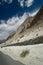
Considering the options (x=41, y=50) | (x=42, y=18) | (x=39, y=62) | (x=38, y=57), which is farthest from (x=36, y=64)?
(x=42, y=18)

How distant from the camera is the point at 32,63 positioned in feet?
61.8

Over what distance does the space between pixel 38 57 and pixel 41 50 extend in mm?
1661

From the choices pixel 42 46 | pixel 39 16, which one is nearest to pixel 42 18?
pixel 39 16

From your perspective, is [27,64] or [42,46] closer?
[27,64]

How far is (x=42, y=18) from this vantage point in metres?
82.2

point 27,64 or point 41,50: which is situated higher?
point 41,50

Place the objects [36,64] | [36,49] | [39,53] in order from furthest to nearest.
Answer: [36,49], [39,53], [36,64]

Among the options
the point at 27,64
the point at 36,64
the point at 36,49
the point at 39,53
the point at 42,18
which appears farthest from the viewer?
the point at 42,18

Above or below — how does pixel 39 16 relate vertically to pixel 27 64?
above

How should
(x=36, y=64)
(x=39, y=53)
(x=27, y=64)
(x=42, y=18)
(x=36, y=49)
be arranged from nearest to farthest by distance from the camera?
(x=36, y=64), (x=27, y=64), (x=39, y=53), (x=36, y=49), (x=42, y=18)

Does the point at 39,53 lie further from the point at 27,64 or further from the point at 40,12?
the point at 40,12

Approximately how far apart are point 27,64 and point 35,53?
2690 mm

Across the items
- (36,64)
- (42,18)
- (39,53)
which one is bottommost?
(36,64)

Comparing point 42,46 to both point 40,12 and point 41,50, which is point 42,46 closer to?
point 41,50
